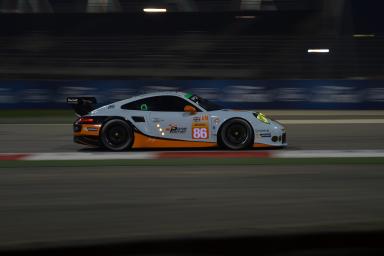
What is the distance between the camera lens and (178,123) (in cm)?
1103

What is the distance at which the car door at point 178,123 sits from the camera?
1098 centimetres

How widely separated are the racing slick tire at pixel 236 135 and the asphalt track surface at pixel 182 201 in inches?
77.7

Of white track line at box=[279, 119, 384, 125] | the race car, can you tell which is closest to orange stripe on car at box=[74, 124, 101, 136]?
the race car

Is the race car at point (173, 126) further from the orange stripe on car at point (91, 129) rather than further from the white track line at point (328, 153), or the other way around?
the white track line at point (328, 153)

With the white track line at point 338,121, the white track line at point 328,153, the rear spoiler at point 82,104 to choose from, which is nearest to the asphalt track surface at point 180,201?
the white track line at point 328,153

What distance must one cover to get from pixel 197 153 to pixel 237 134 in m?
0.83

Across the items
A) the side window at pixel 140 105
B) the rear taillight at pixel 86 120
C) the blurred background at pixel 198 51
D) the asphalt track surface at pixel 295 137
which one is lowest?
the asphalt track surface at pixel 295 137

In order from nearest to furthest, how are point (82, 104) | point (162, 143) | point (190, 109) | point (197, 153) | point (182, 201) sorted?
point (182, 201) → point (197, 153) → point (190, 109) → point (162, 143) → point (82, 104)

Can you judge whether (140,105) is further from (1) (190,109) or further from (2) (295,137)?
(2) (295,137)

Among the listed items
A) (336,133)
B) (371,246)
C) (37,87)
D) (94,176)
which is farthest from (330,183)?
(37,87)

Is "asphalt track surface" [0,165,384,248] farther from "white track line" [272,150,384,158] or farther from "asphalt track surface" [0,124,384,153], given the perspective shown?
"asphalt track surface" [0,124,384,153]

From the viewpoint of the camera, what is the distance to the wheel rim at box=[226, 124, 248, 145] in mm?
10969

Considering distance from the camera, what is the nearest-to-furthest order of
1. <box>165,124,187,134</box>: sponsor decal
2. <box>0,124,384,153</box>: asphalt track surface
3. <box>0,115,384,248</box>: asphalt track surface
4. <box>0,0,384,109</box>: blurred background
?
1. <box>0,115,384,248</box>: asphalt track surface
2. <box>165,124,187,134</box>: sponsor decal
3. <box>0,124,384,153</box>: asphalt track surface
4. <box>0,0,384,109</box>: blurred background

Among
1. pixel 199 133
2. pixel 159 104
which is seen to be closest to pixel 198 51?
pixel 159 104
